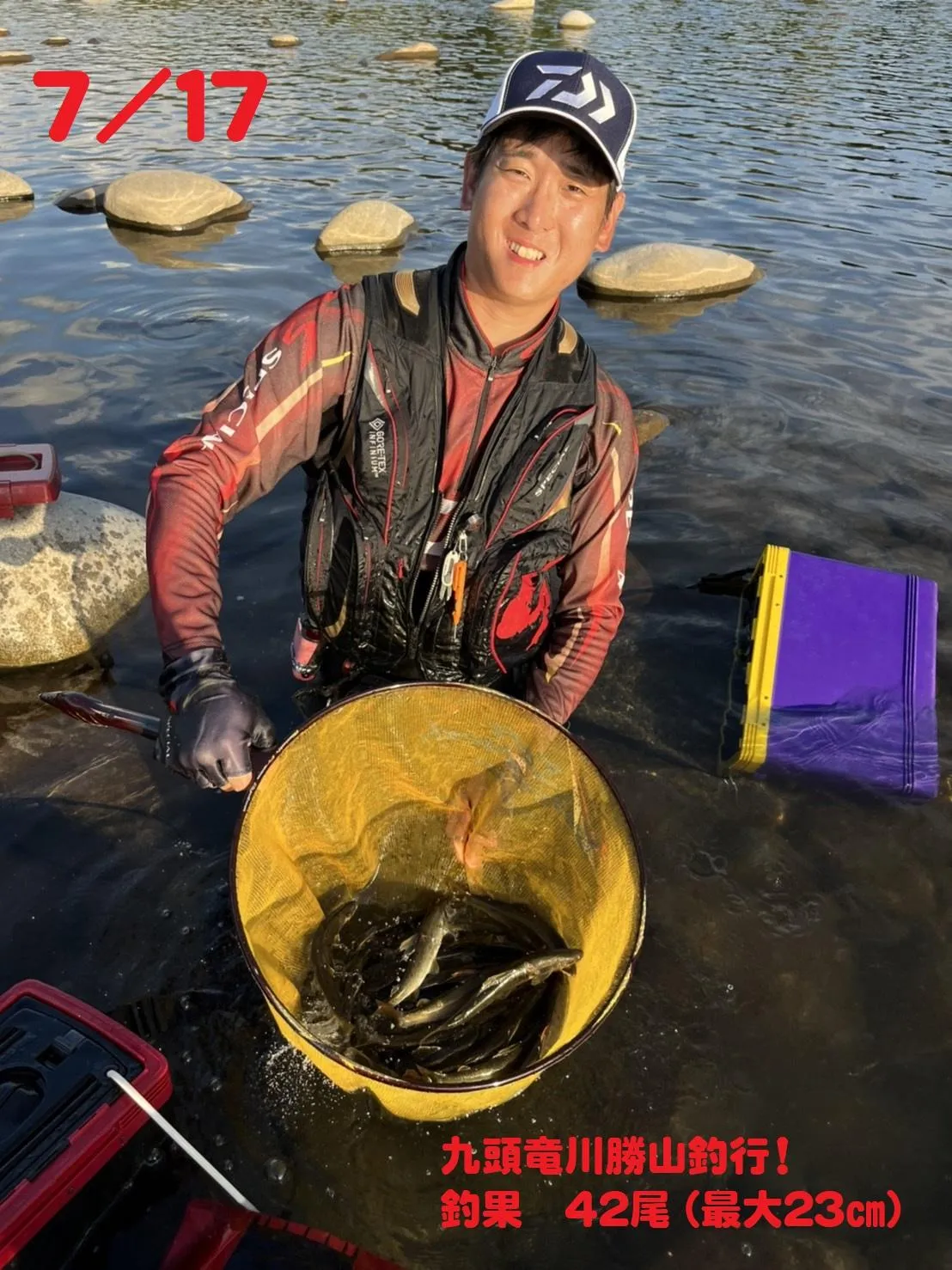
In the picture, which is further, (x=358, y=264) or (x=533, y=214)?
(x=358, y=264)

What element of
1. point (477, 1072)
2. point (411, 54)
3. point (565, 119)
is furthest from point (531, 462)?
point (411, 54)

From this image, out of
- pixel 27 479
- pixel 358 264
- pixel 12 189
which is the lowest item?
pixel 358 264

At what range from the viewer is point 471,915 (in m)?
3.74

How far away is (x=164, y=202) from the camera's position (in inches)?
561

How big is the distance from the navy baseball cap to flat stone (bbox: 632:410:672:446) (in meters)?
5.44

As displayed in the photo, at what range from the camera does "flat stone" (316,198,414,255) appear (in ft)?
44.6

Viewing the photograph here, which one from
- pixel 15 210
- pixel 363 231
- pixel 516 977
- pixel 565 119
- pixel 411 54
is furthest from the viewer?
pixel 411 54

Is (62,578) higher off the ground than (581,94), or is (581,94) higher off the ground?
(581,94)

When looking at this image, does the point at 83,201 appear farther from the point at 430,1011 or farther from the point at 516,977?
the point at 516,977

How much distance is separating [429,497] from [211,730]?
1518mm

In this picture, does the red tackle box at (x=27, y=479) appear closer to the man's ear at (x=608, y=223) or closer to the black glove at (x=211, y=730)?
the black glove at (x=211, y=730)

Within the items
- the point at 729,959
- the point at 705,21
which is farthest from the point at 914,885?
the point at 705,21
